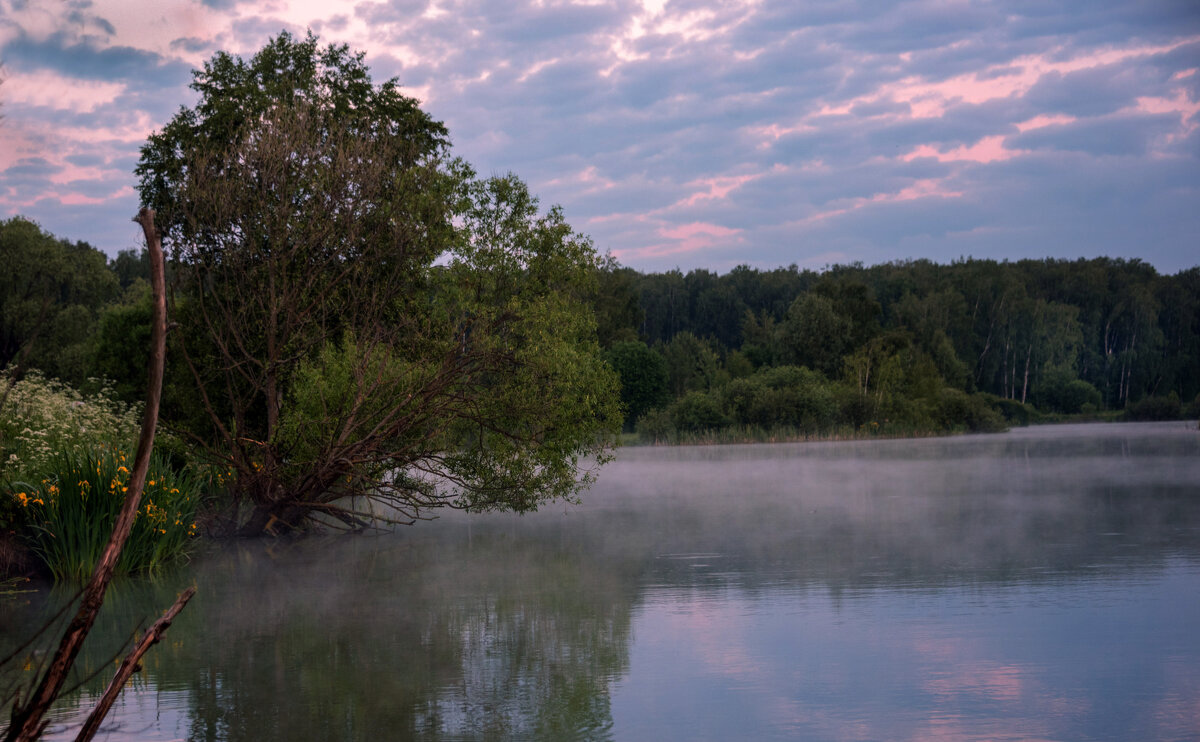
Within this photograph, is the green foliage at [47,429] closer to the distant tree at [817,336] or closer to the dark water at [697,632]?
the dark water at [697,632]

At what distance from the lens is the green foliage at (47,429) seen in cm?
1584

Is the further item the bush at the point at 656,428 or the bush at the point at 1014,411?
the bush at the point at 1014,411

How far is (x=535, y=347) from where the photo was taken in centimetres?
2083

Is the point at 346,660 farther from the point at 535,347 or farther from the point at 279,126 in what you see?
the point at 279,126

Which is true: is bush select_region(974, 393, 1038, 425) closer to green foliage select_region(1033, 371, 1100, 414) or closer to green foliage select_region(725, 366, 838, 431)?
green foliage select_region(1033, 371, 1100, 414)

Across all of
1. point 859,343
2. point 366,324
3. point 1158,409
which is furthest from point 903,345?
point 366,324

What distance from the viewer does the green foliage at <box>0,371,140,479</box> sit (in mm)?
15844

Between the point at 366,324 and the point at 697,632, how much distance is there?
1190 centimetres

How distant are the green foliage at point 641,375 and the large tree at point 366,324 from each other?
52136mm

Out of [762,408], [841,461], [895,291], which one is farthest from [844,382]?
[895,291]

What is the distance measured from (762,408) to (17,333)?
6414 centimetres

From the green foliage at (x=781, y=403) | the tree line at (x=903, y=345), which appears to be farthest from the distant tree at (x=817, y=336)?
the green foliage at (x=781, y=403)

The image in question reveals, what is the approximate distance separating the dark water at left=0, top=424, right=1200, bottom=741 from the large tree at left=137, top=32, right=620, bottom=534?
5.42ft

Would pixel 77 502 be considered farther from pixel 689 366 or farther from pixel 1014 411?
pixel 1014 411
